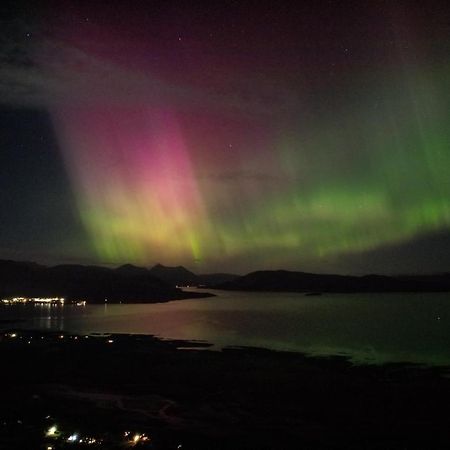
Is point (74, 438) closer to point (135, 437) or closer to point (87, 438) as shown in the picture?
point (87, 438)

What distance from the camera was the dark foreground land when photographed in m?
17.5

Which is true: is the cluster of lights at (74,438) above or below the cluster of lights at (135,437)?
above

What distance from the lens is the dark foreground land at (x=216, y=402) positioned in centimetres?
1753

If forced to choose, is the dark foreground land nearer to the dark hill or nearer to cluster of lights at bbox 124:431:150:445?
cluster of lights at bbox 124:431:150:445

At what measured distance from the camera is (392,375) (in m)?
30.0

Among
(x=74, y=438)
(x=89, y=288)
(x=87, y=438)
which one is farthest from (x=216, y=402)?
(x=89, y=288)

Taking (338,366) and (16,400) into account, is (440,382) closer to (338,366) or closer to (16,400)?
(338,366)

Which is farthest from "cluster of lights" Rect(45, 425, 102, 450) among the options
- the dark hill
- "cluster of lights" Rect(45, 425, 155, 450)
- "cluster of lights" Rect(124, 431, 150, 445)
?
the dark hill

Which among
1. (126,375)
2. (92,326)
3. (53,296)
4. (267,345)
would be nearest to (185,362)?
(126,375)

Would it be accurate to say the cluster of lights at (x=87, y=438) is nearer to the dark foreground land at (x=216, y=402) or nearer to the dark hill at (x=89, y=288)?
the dark foreground land at (x=216, y=402)

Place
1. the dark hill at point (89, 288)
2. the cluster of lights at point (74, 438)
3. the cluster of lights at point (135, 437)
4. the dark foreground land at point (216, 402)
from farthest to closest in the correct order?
the dark hill at point (89, 288)
the dark foreground land at point (216, 402)
the cluster of lights at point (135, 437)
the cluster of lights at point (74, 438)

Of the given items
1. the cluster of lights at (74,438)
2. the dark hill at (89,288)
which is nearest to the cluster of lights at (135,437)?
the cluster of lights at (74,438)

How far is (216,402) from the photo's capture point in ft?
76.4

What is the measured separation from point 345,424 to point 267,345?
26454 mm
